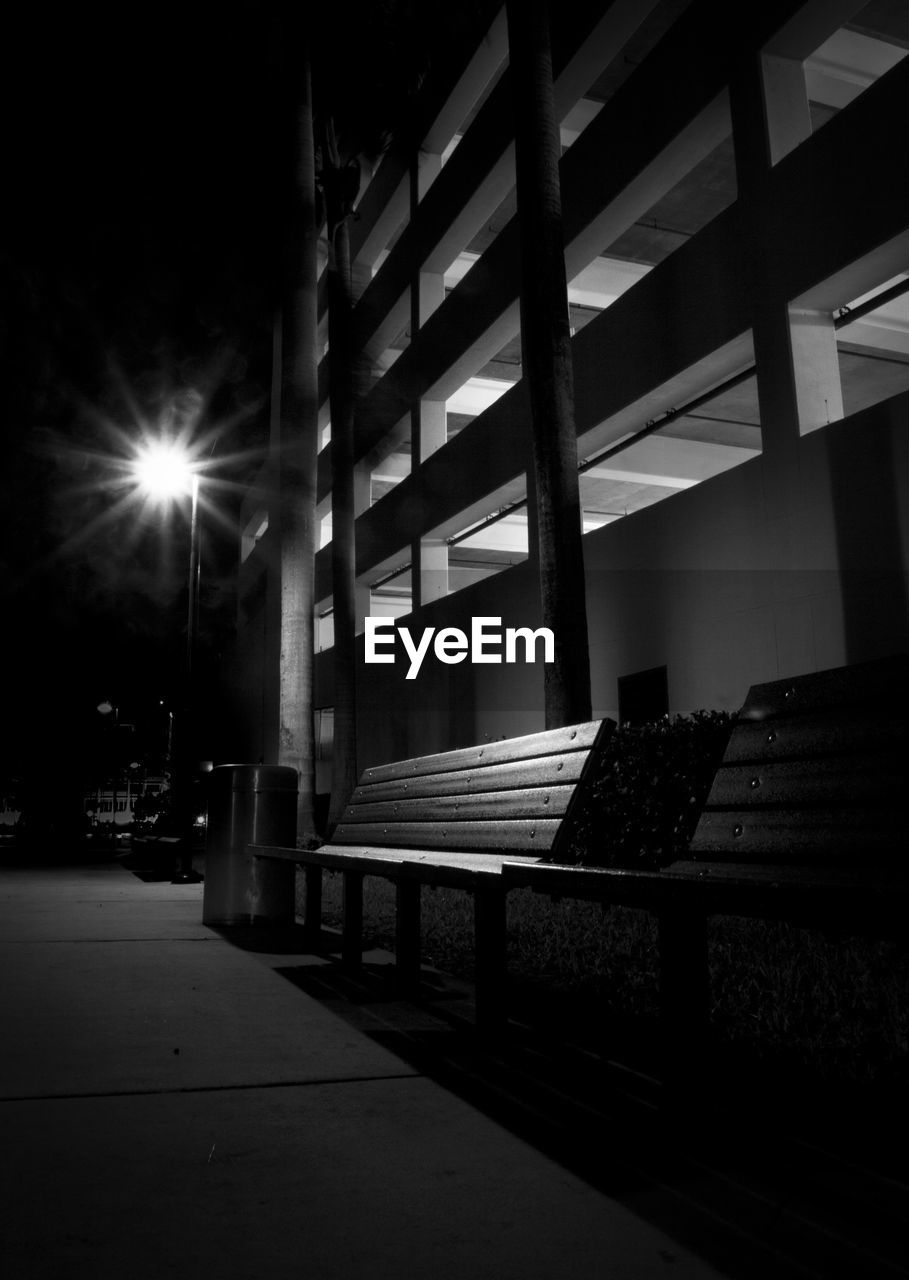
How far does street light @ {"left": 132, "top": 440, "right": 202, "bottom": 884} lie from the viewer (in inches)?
606

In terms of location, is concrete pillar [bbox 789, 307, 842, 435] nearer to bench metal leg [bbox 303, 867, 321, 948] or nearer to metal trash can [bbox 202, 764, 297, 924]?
metal trash can [bbox 202, 764, 297, 924]

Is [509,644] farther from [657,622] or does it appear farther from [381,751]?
[381,751]

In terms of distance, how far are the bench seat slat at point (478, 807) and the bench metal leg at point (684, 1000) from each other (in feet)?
3.63

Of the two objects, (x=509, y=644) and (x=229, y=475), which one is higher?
(x=229, y=475)

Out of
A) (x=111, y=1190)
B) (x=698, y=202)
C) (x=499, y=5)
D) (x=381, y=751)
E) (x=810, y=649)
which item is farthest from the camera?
(x=381, y=751)

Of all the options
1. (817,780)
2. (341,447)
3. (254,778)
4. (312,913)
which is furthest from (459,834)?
(341,447)

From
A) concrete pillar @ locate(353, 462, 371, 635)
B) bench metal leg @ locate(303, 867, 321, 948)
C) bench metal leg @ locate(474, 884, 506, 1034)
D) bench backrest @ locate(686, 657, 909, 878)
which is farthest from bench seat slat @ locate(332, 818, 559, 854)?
concrete pillar @ locate(353, 462, 371, 635)

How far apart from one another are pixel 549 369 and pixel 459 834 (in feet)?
22.9

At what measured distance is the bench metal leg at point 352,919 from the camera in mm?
5293

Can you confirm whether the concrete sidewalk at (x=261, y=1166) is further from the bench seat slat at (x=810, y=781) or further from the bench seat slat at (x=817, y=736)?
the bench seat slat at (x=817, y=736)

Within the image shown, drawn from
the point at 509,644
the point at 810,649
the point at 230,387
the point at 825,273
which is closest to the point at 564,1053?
the point at 810,649

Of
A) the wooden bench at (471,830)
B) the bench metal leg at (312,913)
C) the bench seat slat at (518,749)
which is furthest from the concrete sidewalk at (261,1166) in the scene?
the bench metal leg at (312,913)

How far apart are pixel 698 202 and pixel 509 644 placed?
8339 mm

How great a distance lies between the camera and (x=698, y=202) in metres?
17.8
